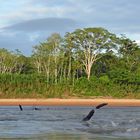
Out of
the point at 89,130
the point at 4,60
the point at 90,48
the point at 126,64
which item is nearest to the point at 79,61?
the point at 90,48

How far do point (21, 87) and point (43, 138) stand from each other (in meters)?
77.1

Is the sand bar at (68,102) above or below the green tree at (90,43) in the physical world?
below

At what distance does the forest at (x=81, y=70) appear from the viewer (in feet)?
327

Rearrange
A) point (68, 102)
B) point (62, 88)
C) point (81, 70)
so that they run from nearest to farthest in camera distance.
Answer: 1. point (68, 102)
2. point (62, 88)
3. point (81, 70)

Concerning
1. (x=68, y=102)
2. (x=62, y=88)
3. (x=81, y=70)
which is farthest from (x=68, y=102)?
(x=81, y=70)

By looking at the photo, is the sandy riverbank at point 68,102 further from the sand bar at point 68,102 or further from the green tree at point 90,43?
the green tree at point 90,43

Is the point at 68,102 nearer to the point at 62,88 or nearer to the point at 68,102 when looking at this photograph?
the point at 68,102

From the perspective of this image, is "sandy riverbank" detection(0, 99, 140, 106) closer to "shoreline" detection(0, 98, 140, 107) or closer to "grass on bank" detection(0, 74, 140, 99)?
"shoreline" detection(0, 98, 140, 107)

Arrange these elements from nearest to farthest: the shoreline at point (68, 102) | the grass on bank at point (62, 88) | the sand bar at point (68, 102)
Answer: the sand bar at point (68, 102), the shoreline at point (68, 102), the grass on bank at point (62, 88)

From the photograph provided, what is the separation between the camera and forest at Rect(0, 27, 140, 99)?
99.8 m

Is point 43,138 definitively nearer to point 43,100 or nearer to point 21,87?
point 43,100

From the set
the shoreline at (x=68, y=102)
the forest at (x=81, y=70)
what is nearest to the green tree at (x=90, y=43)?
the forest at (x=81, y=70)

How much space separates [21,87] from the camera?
100 meters

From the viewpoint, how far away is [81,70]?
112m
